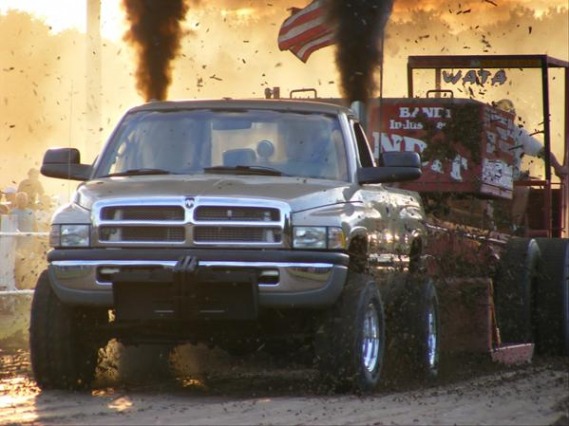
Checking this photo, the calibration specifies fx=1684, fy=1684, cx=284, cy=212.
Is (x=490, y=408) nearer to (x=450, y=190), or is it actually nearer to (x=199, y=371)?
(x=199, y=371)

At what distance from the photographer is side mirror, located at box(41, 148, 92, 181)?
Answer: 11.5 m

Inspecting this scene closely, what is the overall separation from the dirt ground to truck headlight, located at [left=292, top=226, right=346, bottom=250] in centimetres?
95

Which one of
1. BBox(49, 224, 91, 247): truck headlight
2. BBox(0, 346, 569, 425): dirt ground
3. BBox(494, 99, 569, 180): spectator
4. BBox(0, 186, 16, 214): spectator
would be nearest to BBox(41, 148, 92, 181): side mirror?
BBox(49, 224, 91, 247): truck headlight

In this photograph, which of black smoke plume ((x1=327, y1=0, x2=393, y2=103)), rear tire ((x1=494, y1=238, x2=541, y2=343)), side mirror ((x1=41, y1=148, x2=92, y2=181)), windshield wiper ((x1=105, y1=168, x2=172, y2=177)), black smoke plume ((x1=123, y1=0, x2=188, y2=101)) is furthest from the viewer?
black smoke plume ((x1=123, y1=0, x2=188, y2=101))

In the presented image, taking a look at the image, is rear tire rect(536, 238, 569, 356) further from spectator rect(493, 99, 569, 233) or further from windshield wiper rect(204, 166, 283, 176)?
windshield wiper rect(204, 166, 283, 176)

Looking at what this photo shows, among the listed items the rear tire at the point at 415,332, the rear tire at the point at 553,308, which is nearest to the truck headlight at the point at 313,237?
the rear tire at the point at 415,332

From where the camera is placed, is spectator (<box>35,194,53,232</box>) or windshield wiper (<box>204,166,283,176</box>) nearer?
windshield wiper (<box>204,166,283,176</box>)

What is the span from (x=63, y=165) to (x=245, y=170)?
1.28m

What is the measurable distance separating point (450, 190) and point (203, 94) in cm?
2512

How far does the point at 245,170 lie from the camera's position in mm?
11336

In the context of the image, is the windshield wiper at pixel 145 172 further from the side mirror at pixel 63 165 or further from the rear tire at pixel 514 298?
the rear tire at pixel 514 298

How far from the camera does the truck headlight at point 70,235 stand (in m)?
10.8

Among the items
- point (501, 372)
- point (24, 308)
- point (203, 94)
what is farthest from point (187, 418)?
point (203, 94)

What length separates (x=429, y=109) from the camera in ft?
48.8
